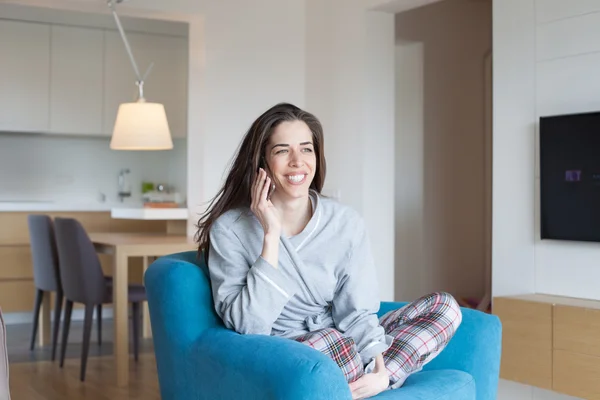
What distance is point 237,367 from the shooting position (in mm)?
2082

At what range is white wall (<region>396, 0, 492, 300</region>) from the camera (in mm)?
6230

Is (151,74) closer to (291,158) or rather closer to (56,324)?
(56,324)

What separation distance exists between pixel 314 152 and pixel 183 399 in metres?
0.80

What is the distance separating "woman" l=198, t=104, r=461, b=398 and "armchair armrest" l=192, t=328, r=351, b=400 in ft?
0.34

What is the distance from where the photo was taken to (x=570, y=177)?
3.86m

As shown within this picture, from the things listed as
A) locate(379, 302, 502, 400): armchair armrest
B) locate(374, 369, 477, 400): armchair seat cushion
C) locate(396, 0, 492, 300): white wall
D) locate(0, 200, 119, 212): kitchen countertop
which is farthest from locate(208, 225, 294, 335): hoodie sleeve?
locate(0, 200, 119, 212): kitchen countertop

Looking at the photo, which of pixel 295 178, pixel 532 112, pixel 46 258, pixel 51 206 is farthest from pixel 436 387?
pixel 51 206

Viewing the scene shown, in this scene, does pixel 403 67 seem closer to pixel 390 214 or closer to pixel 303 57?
pixel 303 57

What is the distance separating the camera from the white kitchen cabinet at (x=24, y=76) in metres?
7.22

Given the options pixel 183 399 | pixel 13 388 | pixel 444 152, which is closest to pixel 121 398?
pixel 13 388

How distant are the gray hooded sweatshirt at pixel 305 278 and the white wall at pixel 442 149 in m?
3.85

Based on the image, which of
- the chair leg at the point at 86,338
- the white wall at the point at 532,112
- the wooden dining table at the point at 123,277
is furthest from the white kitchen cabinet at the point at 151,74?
the white wall at the point at 532,112

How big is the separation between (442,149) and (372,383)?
438 centimetres

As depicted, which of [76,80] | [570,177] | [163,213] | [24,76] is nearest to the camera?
[570,177]
